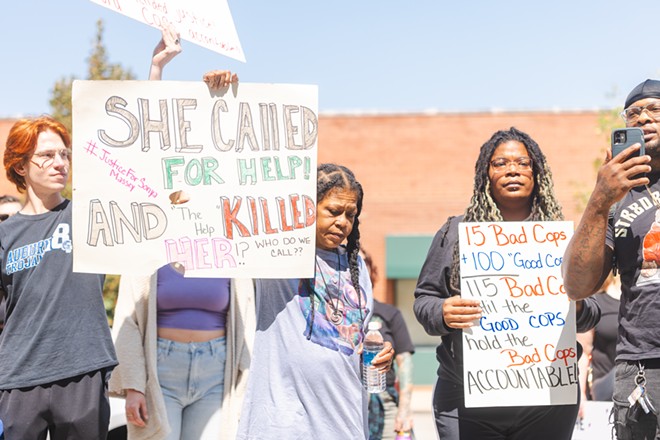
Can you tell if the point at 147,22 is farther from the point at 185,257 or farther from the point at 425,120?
the point at 425,120

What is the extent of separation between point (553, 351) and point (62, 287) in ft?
7.71

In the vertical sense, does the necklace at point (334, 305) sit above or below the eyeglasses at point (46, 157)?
below

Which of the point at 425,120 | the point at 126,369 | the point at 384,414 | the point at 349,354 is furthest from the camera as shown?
the point at 425,120

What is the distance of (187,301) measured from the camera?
14.6ft

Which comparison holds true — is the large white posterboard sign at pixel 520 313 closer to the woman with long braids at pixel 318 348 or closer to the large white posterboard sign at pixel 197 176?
the woman with long braids at pixel 318 348

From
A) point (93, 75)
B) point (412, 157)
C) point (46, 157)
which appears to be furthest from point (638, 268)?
point (412, 157)

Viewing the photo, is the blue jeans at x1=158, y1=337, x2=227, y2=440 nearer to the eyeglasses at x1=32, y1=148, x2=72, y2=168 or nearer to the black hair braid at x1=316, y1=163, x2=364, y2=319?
the black hair braid at x1=316, y1=163, x2=364, y2=319

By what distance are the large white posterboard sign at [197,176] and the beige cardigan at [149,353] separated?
1.39 feet

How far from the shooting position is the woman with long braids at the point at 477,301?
4.00 metres

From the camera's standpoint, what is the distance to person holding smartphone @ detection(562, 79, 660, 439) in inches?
126

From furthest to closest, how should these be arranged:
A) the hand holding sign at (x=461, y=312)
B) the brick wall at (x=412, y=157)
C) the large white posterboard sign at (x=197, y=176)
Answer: the brick wall at (x=412, y=157)
the large white posterboard sign at (x=197, y=176)
the hand holding sign at (x=461, y=312)

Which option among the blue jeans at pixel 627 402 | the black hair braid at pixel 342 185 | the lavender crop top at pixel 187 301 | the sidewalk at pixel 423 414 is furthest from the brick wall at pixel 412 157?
the blue jeans at pixel 627 402

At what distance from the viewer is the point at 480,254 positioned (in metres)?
4.07

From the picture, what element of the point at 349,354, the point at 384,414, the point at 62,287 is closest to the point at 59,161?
the point at 62,287
